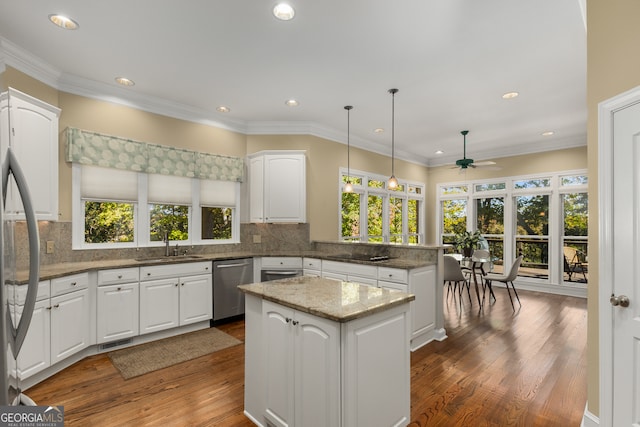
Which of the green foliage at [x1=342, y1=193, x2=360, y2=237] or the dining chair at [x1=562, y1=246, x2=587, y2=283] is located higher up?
the green foliage at [x1=342, y1=193, x2=360, y2=237]

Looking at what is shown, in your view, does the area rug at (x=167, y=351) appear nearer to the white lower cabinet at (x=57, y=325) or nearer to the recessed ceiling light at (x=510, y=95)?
the white lower cabinet at (x=57, y=325)

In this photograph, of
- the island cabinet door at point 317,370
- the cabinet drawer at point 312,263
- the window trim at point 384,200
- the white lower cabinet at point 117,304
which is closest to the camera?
the island cabinet door at point 317,370

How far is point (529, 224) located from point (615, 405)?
5.40 m

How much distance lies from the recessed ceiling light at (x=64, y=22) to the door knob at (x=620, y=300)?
14.0 feet

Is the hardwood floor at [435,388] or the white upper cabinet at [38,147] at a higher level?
the white upper cabinet at [38,147]

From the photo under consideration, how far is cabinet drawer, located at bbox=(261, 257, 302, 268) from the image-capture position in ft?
14.7

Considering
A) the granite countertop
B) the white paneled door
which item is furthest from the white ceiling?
the granite countertop

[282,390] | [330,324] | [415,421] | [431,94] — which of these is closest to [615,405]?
[415,421]

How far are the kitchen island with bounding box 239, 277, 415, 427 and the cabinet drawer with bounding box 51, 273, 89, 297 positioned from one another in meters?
1.90

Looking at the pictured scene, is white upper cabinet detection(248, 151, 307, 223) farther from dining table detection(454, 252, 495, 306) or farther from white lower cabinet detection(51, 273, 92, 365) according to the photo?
dining table detection(454, 252, 495, 306)

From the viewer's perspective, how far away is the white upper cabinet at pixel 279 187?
4816 mm

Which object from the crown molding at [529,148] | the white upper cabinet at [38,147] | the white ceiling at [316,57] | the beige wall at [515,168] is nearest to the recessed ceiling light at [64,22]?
the white ceiling at [316,57]

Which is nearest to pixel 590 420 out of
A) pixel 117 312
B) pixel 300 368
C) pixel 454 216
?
pixel 300 368

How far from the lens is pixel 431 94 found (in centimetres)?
396
